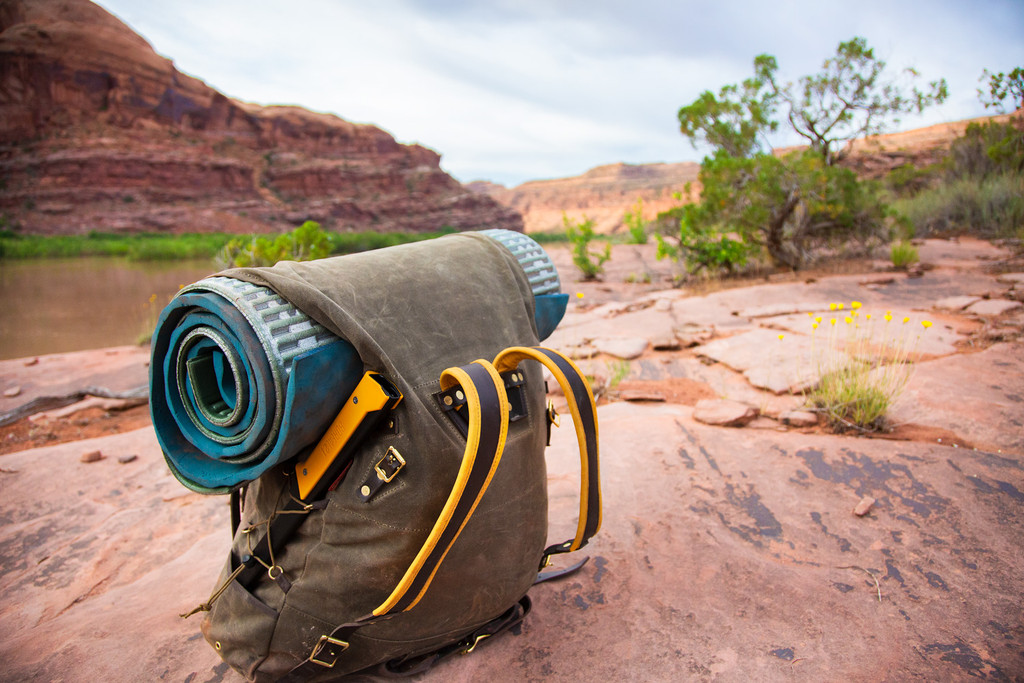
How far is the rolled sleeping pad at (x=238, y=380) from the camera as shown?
3.41ft

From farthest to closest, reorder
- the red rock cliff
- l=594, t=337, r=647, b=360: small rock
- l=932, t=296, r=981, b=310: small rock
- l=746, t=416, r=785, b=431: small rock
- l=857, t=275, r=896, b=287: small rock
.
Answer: the red rock cliff < l=857, t=275, r=896, b=287: small rock < l=932, t=296, r=981, b=310: small rock < l=594, t=337, r=647, b=360: small rock < l=746, t=416, r=785, b=431: small rock

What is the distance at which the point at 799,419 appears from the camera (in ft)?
9.86

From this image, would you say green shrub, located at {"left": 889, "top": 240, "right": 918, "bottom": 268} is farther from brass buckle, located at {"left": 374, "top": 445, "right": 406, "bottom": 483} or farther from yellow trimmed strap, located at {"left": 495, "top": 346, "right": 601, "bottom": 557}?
brass buckle, located at {"left": 374, "top": 445, "right": 406, "bottom": 483}

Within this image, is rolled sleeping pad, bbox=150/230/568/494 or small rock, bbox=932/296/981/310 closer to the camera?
rolled sleeping pad, bbox=150/230/568/494

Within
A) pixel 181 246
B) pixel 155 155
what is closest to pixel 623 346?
pixel 181 246

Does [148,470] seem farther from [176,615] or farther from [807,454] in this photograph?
[807,454]

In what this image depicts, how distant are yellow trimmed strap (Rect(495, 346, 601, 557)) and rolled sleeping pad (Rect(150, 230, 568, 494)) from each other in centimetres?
35

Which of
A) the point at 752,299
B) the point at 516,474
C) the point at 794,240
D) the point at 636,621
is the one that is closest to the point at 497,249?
the point at 516,474

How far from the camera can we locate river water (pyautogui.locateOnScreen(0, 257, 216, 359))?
291 inches

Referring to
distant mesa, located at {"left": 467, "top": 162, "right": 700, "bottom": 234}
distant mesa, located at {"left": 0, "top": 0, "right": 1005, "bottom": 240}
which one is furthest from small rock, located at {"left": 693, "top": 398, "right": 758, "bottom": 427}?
distant mesa, located at {"left": 467, "top": 162, "right": 700, "bottom": 234}

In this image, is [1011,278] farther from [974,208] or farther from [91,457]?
[91,457]

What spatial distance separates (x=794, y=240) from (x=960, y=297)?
374cm

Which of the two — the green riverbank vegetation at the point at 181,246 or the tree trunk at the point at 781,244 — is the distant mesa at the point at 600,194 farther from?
the tree trunk at the point at 781,244

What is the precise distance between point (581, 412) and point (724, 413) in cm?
212
